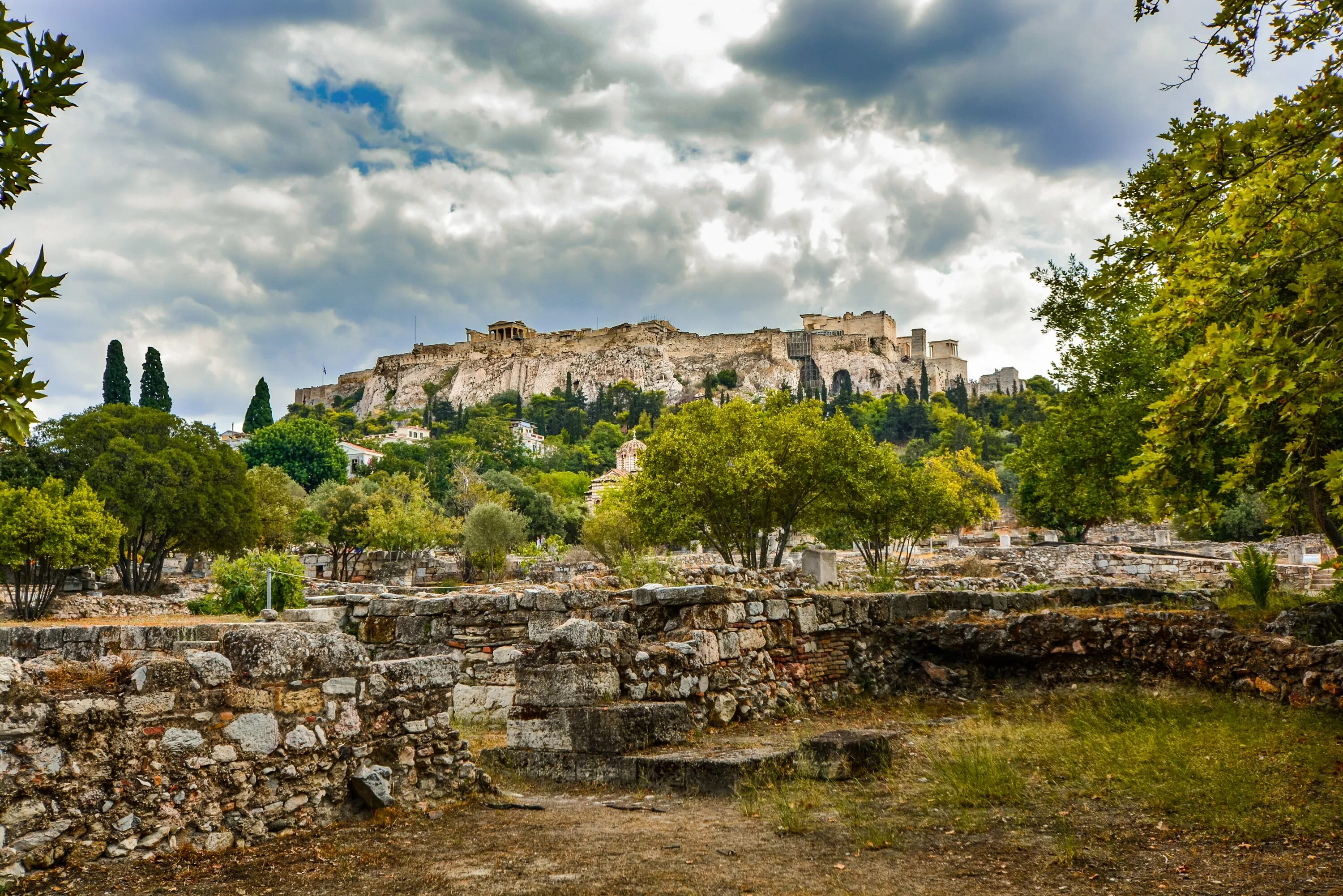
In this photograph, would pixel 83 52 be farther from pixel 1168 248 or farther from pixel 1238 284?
pixel 1238 284

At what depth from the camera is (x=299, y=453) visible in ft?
267

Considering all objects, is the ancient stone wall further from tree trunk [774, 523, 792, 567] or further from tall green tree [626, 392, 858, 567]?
tall green tree [626, 392, 858, 567]

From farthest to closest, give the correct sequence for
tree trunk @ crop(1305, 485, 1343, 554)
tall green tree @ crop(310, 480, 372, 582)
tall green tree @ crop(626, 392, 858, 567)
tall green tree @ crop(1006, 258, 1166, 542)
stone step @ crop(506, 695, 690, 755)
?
tall green tree @ crop(310, 480, 372, 582) < tall green tree @ crop(626, 392, 858, 567) < tall green tree @ crop(1006, 258, 1166, 542) < tree trunk @ crop(1305, 485, 1343, 554) < stone step @ crop(506, 695, 690, 755)

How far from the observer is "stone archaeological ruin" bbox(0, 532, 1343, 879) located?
3920 mm

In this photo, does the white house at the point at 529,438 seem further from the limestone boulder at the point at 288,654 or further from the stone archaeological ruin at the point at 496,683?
the limestone boulder at the point at 288,654

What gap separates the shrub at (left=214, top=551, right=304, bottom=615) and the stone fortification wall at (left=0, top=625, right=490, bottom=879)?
1045 cm

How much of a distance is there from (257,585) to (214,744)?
12.8m

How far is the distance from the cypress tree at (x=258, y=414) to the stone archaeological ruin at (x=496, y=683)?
89.1m

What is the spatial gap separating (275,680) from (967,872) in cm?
351

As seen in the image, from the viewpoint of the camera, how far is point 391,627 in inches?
379

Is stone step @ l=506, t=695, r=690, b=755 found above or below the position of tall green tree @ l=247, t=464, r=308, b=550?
below

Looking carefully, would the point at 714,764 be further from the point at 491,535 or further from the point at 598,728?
the point at 491,535

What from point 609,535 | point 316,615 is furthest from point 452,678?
point 609,535

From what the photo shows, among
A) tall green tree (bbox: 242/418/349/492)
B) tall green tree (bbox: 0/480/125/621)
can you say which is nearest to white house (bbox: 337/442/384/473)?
tall green tree (bbox: 242/418/349/492)
